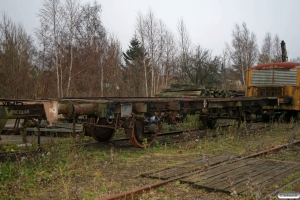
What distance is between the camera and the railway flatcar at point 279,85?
43.9ft

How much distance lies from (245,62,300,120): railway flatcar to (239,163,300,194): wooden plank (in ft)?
25.2

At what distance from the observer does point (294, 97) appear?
13383 mm

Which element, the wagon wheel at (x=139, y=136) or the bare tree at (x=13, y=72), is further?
the bare tree at (x=13, y=72)

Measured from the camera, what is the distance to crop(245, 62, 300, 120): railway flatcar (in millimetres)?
13391

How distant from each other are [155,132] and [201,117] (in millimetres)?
4301

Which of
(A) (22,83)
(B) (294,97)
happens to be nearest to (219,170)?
(B) (294,97)

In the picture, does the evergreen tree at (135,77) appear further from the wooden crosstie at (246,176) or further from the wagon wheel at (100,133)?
the wooden crosstie at (246,176)

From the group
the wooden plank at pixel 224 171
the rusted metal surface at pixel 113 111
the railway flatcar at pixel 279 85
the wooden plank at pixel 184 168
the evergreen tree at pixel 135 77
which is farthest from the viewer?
the evergreen tree at pixel 135 77

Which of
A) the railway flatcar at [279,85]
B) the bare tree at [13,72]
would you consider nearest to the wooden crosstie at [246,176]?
the railway flatcar at [279,85]

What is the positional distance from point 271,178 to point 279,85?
31.5ft

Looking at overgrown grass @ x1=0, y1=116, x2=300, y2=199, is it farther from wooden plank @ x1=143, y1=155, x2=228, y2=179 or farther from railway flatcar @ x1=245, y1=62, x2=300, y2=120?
railway flatcar @ x1=245, y1=62, x2=300, y2=120

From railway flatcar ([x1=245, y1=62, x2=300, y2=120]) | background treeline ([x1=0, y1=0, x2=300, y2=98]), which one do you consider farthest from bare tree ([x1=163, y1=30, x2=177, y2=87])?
railway flatcar ([x1=245, y1=62, x2=300, y2=120])

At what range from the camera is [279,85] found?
13695mm

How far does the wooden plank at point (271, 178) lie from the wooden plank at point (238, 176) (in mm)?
112
